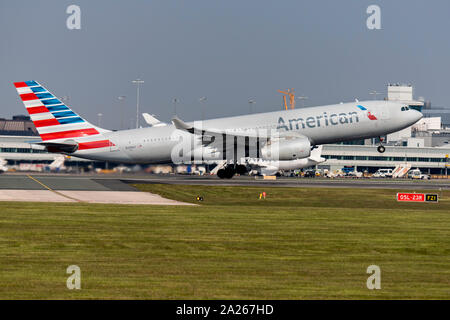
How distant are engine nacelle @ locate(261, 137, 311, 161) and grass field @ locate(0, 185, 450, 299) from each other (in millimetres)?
16427

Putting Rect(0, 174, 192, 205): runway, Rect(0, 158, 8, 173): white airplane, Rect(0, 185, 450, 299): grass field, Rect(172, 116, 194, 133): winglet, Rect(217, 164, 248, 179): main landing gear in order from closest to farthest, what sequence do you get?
1. Rect(0, 185, 450, 299): grass field
2. Rect(0, 174, 192, 205): runway
3. Rect(172, 116, 194, 133): winglet
4. Rect(217, 164, 248, 179): main landing gear
5. Rect(0, 158, 8, 173): white airplane

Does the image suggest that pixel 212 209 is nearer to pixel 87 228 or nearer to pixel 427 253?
pixel 87 228

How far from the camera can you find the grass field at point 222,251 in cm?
2100

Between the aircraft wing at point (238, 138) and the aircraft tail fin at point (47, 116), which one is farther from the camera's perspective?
the aircraft wing at point (238, 138)

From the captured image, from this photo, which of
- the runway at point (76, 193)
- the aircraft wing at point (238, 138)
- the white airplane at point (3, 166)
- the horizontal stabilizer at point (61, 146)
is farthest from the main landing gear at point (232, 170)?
the white airplane at point (3, 166)

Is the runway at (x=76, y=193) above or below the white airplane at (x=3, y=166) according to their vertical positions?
below

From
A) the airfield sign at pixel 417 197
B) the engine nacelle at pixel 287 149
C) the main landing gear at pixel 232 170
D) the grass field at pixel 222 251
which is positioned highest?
the engine nacelle at pixel 287 149

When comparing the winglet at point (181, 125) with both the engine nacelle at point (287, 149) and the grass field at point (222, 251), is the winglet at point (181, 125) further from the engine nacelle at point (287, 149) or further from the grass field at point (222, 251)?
the grass field at point (222, 251)

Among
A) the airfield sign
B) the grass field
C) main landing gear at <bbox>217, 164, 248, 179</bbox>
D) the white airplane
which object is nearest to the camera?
the grass field

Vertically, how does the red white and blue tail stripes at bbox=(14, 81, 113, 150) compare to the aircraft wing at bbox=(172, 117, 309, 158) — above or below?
above

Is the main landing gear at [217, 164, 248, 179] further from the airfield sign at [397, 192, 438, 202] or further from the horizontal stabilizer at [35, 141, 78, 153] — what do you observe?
the airfield sign at [397, 192, 438, 202]

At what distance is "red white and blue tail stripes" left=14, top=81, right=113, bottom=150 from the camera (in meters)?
67.1

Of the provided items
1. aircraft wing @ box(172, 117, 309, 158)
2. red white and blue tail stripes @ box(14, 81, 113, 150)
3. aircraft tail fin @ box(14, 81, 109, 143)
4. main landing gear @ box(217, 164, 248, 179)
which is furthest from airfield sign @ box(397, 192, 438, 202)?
aircraft tail fin @ box(14, 81, 109, 143)
